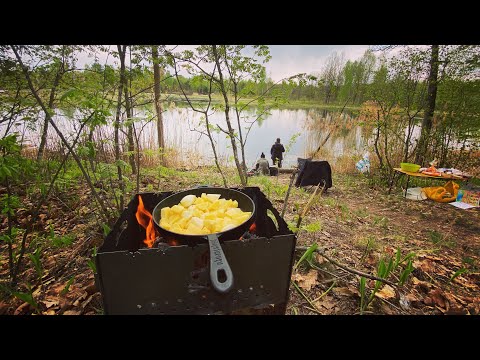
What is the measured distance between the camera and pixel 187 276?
4.25 feet

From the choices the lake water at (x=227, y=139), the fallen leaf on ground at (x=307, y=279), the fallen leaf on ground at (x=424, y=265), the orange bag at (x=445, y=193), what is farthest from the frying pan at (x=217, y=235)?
the orange bag at (x=445, y=193)

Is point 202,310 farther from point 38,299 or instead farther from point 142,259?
point 38,299

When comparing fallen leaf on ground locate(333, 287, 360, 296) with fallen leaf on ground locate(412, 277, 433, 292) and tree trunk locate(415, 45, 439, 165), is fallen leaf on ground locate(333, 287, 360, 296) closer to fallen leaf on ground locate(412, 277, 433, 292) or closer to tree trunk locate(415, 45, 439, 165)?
fallen leaf on ground locate(412, 277, 433, 292)

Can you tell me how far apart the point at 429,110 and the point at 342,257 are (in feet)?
21.7

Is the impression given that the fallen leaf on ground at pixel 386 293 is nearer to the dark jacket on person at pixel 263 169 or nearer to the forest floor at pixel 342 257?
the forest floor at pixel 342 257

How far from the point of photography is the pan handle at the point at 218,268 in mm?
1076

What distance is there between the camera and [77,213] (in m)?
3.58

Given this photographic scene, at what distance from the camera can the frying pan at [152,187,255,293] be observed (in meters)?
1.12

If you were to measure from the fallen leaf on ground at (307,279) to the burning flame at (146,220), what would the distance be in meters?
1.49

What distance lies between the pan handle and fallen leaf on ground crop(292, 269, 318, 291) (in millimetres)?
1382

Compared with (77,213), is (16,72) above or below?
above
